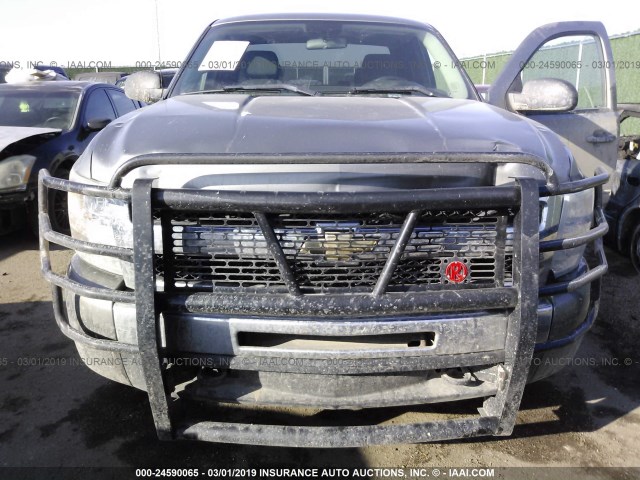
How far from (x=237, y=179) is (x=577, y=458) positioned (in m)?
1.96

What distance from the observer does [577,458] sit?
7.80ft

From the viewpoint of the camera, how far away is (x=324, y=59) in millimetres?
3287

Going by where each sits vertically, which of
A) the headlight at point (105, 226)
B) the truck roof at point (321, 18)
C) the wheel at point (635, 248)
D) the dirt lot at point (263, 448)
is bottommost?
the dirt lot at point (263, 448)

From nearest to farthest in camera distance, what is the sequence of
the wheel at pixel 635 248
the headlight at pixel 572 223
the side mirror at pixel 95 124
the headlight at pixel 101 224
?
1. the headlight at pixel 101 224
2. the headlight at pixel 572 223
3. the wheel at pixel 635 248
4. the side mirror at pixel 95 124

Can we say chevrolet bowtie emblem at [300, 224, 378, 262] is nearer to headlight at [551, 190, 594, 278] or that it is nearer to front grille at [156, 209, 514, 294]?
front grille at [156, 209, 514, 294]

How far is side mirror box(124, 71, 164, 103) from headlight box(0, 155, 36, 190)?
213 centimetres

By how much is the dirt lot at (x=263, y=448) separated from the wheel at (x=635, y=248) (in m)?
1.58

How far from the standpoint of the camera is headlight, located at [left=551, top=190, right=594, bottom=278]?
2043 millimetres

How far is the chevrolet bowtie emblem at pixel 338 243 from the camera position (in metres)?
1.83

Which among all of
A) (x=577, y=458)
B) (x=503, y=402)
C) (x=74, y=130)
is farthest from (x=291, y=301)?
(x=74, y=130)

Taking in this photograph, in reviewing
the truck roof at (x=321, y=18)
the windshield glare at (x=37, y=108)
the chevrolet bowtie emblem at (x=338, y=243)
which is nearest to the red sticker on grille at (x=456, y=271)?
the chevrolet bowtie emblem at (x=338, y=243)

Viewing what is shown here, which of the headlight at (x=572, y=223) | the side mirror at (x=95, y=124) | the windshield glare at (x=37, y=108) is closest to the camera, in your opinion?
the headlight at (x=572, y=223)

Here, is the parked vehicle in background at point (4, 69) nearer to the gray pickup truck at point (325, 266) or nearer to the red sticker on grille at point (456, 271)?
the gray pickup truck at point (325, 266)

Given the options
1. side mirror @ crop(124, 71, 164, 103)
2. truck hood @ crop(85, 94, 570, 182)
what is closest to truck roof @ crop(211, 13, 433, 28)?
side mirror @ crop(124, 71, 164, 103)
